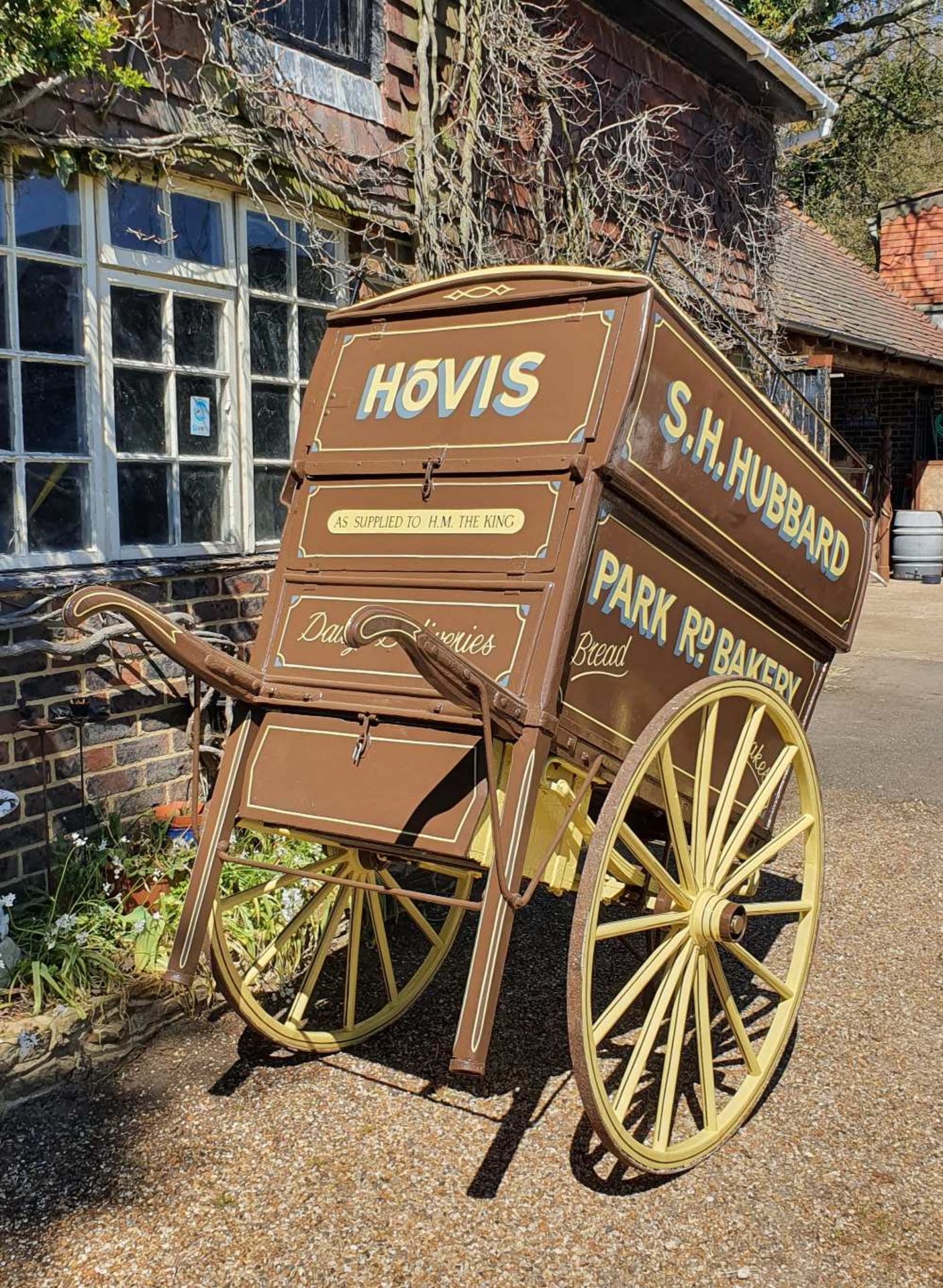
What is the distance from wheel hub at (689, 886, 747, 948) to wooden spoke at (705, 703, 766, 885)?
0.08 meters

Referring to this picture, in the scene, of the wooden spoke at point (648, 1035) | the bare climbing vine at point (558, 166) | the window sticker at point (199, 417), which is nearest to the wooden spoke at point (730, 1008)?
the wooden spoke at point (648, 1035)

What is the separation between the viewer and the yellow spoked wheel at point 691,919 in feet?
8.28

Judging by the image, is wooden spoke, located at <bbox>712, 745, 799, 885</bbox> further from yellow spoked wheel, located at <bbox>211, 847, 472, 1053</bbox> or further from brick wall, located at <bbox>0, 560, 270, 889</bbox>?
brick wall, located at <bbox>0, 560, 270, 889</bbox>

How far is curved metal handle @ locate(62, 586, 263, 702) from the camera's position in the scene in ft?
8.32

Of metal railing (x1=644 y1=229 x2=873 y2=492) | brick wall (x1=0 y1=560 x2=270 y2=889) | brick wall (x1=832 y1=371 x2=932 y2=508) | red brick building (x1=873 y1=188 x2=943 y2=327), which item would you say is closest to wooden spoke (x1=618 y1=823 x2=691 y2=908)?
metal railing (x1=644 y1=229 x2=873 y2=492)

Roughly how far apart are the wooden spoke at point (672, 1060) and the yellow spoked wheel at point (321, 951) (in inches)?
26.4

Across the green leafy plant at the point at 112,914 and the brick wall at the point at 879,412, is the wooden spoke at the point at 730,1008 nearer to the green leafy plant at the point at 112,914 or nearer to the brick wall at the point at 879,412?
the green leafy plant at the point at 112,914

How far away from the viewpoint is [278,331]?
4.94m

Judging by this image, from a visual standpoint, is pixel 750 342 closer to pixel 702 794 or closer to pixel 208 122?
pixel 702 794

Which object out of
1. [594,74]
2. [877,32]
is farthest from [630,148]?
[877,32]

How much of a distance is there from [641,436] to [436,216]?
3.18m

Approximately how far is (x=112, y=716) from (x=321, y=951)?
1.26 m

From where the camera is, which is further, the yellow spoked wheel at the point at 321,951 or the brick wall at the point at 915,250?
the brick wall at the point at 915,250

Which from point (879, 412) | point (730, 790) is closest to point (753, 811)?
point (730, 790)
